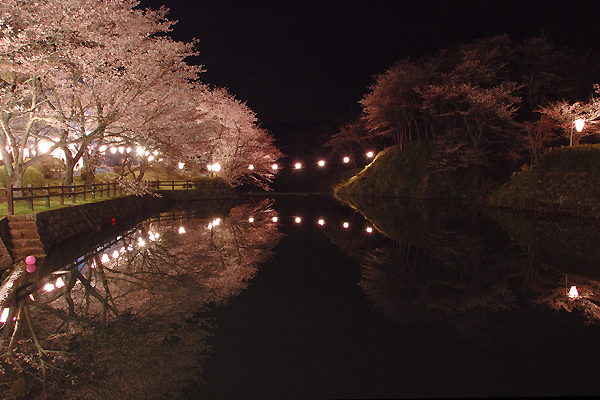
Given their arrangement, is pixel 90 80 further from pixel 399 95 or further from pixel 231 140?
pixel 399 95

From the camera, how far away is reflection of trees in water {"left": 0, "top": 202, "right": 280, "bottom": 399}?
349 centimetres

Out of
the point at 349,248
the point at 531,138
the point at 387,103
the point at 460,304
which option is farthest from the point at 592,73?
the point at 460,304

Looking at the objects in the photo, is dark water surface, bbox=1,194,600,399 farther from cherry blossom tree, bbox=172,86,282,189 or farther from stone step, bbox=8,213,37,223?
cherry blossom tree, bbox=172,86,282,189

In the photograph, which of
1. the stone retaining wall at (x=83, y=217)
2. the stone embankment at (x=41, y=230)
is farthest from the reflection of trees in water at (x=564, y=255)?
the stone retaining wall at (x=83, y=217)

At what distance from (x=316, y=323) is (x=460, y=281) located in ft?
10.4

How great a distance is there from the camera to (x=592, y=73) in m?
26.8

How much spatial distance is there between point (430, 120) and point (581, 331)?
Result: 1218 inches

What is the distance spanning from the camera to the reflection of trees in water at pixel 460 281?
198 inches

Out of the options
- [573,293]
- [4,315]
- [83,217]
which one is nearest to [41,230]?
[83,217]

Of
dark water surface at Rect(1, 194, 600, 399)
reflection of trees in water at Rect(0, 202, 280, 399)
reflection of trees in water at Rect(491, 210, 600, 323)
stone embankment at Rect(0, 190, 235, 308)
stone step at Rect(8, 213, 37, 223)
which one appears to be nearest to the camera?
dark water surface at Rect(1, 194, 600, 399)

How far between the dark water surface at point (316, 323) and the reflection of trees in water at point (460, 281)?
0.04m

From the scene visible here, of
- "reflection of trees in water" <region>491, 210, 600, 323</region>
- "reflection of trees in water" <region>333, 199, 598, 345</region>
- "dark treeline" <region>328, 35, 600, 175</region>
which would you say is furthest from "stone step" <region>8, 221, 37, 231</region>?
"dark treeline" <region>328, 35, 600, 175</region>

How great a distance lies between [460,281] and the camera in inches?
260

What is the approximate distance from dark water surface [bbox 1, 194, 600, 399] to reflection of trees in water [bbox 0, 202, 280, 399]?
2cm
